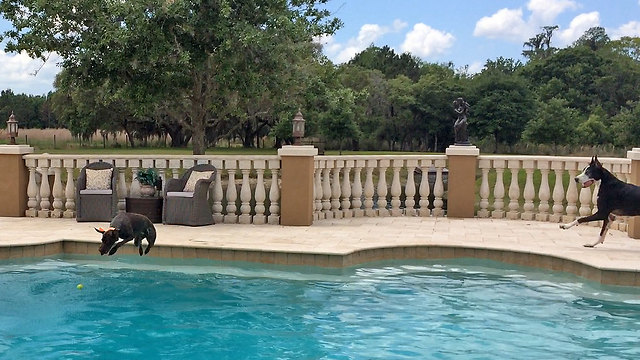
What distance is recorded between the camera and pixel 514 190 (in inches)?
419

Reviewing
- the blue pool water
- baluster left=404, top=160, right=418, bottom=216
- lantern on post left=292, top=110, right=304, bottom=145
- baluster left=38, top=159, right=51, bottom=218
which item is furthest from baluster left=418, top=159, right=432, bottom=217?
baluster left=38, top=159, right=51, bottom=218

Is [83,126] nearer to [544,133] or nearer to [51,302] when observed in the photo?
[544,133]

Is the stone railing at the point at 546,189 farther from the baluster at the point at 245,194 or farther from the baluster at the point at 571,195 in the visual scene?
the baluster at the point at 245,194

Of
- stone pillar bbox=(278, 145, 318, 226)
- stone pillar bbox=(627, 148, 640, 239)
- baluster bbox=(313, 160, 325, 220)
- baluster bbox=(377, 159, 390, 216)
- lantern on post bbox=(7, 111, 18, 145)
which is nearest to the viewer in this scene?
stone pillar bbox=(627, 148, 640, 239)

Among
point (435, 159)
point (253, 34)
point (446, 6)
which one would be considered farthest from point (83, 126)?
point (435, 159)

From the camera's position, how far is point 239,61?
1515 cm

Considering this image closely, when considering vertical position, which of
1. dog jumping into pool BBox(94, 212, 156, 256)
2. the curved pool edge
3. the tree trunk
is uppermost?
the tree trunk

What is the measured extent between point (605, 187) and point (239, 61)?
9216 mm

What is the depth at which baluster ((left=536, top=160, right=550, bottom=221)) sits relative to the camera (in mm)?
10188

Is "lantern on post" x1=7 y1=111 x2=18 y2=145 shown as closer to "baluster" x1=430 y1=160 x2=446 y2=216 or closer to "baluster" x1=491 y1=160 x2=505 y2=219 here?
"baluster" x1=430 y1=160 x2=446 y2=216

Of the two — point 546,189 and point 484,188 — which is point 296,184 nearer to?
point 484,188

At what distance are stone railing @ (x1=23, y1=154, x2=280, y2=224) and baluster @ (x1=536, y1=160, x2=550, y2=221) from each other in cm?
398

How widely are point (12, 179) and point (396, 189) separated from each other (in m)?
5.91

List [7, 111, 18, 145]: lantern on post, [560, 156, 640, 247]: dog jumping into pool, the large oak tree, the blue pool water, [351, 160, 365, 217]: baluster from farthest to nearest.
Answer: the large oak tree
[351, 160, 365, 217]: baluster
[7, 111, 18, 145]: lantern on post
[560, 156, 640, 247]: dog jumping into pool
the blue pool water
